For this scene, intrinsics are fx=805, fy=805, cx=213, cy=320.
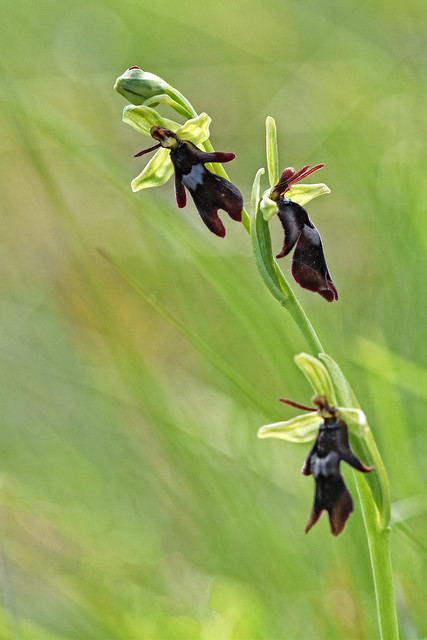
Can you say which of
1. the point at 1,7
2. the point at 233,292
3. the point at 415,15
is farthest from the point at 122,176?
the point at 1,7

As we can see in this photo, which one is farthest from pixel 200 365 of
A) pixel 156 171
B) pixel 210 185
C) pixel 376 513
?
pixel 376 513

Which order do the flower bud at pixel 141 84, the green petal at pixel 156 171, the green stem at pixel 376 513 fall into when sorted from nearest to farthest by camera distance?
the green stem at pixel 376 513
the flower bud at pixel 141 84
the green petal at pixel 156 171

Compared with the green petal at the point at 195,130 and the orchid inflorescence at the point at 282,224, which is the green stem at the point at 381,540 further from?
the green petal at the point at 195,130

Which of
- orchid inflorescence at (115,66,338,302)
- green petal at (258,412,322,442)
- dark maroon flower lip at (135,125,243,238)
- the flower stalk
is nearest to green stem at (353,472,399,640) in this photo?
the flower stalk

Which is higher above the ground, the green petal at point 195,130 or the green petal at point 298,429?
the green petal at point 195,130

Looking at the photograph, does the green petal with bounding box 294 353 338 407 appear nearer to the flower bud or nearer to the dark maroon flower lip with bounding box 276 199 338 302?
the dark maroon flower lip with bounding box 276 199 338 302

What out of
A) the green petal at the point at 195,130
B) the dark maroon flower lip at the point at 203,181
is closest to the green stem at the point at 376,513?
the dark maroon flower lip at the point at 203,181
